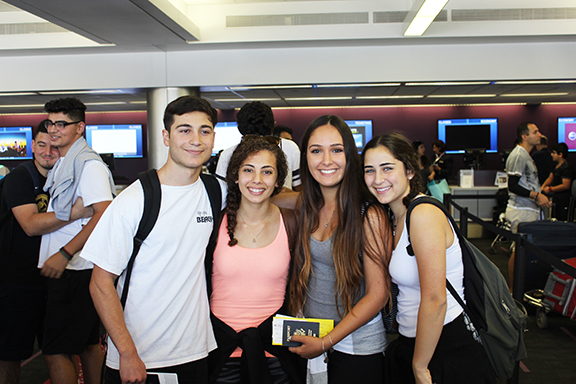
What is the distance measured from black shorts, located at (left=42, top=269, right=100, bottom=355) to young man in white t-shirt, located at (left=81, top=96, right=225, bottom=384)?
81 centimetres

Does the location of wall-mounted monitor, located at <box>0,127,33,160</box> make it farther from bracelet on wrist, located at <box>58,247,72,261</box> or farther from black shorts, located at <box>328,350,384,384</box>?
black shorts, located at <box>328,350,384,384</box>

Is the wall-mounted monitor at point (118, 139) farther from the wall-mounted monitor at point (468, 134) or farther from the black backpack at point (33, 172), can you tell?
the black backpack at point (33, 172)

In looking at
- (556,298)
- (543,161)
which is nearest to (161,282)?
(556,298)

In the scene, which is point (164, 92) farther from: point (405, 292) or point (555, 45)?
point (555, 45)

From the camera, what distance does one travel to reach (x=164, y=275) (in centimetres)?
150

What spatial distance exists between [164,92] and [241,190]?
13.3 ft

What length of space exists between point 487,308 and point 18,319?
251 centimetres

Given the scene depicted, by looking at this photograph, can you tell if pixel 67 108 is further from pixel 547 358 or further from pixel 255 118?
pixel 547 358

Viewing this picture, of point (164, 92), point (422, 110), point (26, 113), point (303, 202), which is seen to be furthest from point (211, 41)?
point (26, 113)

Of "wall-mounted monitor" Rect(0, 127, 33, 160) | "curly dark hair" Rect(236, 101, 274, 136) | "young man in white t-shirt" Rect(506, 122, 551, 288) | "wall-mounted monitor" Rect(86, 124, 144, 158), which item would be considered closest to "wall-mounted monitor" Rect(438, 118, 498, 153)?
"young man in white t-shirt" Rect(506, 122, 551, 288)

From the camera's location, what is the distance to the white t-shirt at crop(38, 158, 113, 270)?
6.99 ft

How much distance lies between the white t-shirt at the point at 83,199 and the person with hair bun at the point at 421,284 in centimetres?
145

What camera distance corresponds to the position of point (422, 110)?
376 inches

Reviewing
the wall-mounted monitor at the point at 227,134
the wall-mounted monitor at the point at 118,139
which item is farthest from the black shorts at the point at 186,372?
the wall-mounted monitor at the point at 118,139
